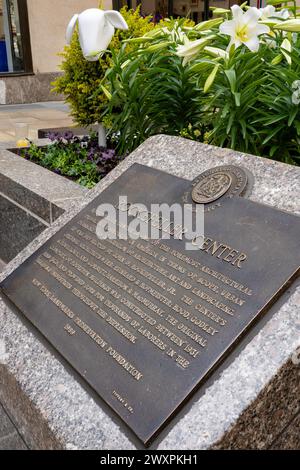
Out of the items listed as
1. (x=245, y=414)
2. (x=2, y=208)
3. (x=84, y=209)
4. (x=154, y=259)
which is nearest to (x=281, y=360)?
(x=245, y=414)

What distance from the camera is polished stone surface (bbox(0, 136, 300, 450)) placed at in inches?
59.6

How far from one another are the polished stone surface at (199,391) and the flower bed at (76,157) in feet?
5.03

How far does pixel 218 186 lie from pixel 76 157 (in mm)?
2290

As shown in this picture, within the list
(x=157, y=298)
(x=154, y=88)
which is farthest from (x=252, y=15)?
(x=157, y=298)

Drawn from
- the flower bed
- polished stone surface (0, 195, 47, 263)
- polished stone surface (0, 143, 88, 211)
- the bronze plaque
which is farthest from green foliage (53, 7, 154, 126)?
the bronze plaque

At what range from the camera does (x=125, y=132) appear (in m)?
3.47

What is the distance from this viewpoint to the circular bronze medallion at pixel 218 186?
208 centimetres

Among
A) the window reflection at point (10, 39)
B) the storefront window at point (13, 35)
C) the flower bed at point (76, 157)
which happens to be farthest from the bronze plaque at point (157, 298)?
the window reflection at point (10, 39)

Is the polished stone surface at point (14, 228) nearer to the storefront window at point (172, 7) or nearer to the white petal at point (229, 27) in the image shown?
the white petal at point (229, 27)

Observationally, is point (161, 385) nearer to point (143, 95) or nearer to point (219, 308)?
point (219, 308)

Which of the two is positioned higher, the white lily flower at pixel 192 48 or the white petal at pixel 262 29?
the white petal at pixel 262 29

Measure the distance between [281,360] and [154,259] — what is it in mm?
695

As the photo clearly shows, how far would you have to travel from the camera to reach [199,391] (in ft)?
5.21

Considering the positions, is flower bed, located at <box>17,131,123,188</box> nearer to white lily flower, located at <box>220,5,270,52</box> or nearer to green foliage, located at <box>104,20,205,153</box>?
green foliage, located at <box>104,20,205,153</box>
